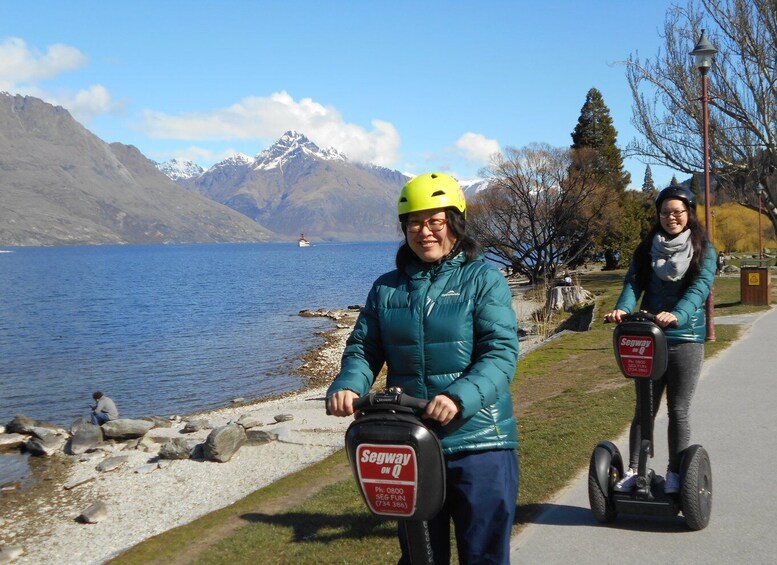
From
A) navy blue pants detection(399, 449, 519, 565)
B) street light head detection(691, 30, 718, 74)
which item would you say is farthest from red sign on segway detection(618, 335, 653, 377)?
street light head detection(691, 30, 718, 74)

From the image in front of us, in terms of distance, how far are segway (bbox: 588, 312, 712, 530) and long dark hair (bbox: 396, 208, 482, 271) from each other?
1992 millimetres

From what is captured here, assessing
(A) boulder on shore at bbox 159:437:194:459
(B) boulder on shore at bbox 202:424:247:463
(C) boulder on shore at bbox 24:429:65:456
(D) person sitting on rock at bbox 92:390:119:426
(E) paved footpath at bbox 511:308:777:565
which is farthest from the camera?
(D) person sitting on rock at bbox 92:390:119:426

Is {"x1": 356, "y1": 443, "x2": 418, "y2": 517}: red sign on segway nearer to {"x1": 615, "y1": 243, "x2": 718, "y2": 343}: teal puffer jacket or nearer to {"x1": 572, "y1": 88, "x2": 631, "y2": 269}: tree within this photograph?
{"x1": 615, "y1": 243, "x2": 718, "y2": 343}: teal puffer jacket

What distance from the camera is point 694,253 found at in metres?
5.09

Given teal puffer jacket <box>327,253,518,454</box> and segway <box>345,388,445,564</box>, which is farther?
teal puffer jacket <box>327,253,518,454</box>

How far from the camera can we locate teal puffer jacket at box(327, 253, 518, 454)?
10.1 ft

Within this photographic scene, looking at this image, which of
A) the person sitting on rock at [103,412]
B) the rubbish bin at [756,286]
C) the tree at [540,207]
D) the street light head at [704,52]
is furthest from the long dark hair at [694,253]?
the tree at [540,207]

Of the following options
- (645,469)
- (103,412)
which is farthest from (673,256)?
(103,412)

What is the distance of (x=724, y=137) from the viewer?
2906 cm

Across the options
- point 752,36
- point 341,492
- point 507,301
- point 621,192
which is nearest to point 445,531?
point 507,301

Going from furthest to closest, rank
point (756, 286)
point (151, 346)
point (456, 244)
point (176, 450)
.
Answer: point (151, 346), point (756, 286), point (176, 450), point (456, 244)

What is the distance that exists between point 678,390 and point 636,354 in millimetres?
463

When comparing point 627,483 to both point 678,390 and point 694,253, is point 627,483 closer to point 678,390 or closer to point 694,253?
point 678,390

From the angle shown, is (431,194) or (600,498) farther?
(600,498)
